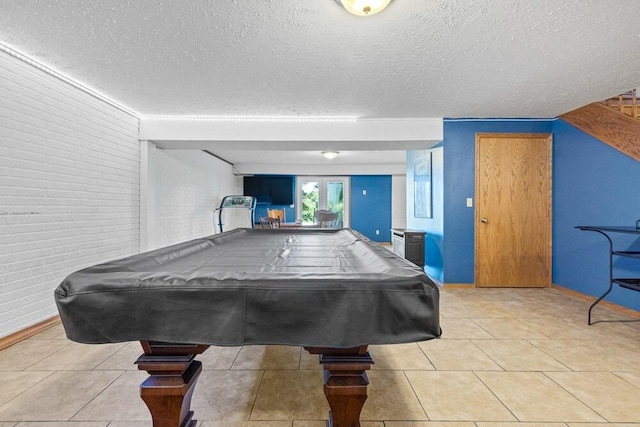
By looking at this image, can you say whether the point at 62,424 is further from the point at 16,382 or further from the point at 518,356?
the point at 518,356

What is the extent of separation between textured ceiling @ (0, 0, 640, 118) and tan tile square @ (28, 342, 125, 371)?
231 centimetres

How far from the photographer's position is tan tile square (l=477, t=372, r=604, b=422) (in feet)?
5.05

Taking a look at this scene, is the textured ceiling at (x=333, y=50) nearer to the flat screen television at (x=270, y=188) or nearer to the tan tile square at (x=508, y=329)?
the tan tile square at (x=508, y=329)

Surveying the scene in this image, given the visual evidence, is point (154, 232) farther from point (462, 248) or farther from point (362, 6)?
point (462, 248)

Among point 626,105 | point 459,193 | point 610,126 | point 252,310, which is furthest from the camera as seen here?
point 459,193

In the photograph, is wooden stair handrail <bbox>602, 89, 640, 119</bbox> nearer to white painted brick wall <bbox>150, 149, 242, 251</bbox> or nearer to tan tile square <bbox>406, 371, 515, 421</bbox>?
tan tile square <bbox>406, 371, 515, 421</bbox>

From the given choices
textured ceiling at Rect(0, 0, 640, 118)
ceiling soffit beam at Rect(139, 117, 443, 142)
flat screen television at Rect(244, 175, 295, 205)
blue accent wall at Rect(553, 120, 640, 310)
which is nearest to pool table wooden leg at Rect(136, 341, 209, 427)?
textured ceiling at Rect(0, 0, 640, 118)

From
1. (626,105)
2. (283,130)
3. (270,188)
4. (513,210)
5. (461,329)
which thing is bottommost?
(461,329)

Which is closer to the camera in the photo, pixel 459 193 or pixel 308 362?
pixel 308 362

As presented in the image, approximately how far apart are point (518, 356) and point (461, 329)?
55cm

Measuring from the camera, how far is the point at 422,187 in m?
4.79

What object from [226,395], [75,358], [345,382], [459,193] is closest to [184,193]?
[75,358]

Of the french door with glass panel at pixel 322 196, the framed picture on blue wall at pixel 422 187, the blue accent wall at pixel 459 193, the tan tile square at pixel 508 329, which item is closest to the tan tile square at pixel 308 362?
the tan tile square at pixel 508 329

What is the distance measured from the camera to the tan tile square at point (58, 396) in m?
1.56
